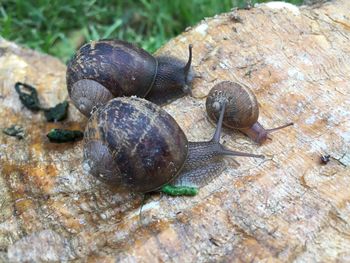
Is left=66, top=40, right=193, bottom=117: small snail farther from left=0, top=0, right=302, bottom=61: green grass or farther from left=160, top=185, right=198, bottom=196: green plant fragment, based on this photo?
left=0, top=0, right=302, bottom=61: green grass

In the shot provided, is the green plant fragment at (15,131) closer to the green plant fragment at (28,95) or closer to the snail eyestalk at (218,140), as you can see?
the green plant fragment at (28,95)

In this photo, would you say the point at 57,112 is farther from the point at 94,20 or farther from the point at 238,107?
the point at 94,20

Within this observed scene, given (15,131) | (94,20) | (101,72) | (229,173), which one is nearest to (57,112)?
(15,131)

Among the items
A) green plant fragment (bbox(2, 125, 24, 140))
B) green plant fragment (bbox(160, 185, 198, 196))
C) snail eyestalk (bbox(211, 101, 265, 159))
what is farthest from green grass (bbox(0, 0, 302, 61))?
green plant fragment (bbox(160, 185, 198, 196))

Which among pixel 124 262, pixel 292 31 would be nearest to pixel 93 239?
pixel 124 262

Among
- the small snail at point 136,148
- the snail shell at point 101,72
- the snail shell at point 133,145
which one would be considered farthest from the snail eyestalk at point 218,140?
the snail shell at point 101,72
